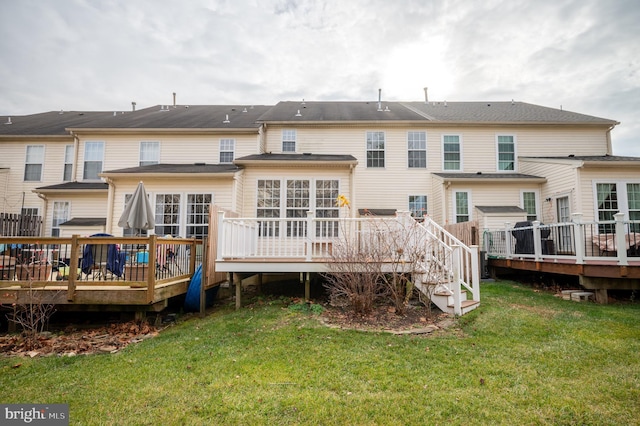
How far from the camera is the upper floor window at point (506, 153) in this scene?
13.7 metres

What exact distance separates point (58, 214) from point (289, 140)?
10252 mm

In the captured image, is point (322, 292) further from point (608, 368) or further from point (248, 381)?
point (608, 368)

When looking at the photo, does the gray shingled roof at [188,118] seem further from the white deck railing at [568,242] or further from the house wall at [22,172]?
the white deck railing at [568,242]

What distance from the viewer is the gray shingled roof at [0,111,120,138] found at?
48.2 feet

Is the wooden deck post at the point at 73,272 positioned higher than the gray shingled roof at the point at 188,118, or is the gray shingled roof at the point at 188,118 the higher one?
the gray shingled roof at the point at 188,118

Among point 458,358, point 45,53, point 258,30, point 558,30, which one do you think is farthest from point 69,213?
point 558,30

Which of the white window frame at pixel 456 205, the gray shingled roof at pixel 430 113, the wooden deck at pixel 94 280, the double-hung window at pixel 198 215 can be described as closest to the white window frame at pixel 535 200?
the white window frame at pixel 456 205

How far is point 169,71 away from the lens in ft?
57.0

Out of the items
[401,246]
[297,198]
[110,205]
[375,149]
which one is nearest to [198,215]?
[110,205]

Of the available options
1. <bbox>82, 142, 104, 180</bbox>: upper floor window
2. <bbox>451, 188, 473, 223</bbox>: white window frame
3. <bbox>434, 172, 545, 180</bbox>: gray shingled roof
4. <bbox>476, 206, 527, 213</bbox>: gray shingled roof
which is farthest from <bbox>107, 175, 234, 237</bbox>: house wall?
<bbox>476, 206, 527, 213</bbox>: gray shingled roof

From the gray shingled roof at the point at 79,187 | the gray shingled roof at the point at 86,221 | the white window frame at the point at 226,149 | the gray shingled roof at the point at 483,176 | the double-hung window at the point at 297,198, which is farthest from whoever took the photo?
the white window frame at the point at 226,149

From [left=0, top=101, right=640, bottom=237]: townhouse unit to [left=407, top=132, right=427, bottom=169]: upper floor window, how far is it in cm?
6

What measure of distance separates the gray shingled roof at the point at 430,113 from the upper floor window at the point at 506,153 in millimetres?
767

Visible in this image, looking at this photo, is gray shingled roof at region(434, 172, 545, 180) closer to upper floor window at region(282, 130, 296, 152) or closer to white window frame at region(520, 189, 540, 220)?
white window frame at region(520, 189, 540, 220)
